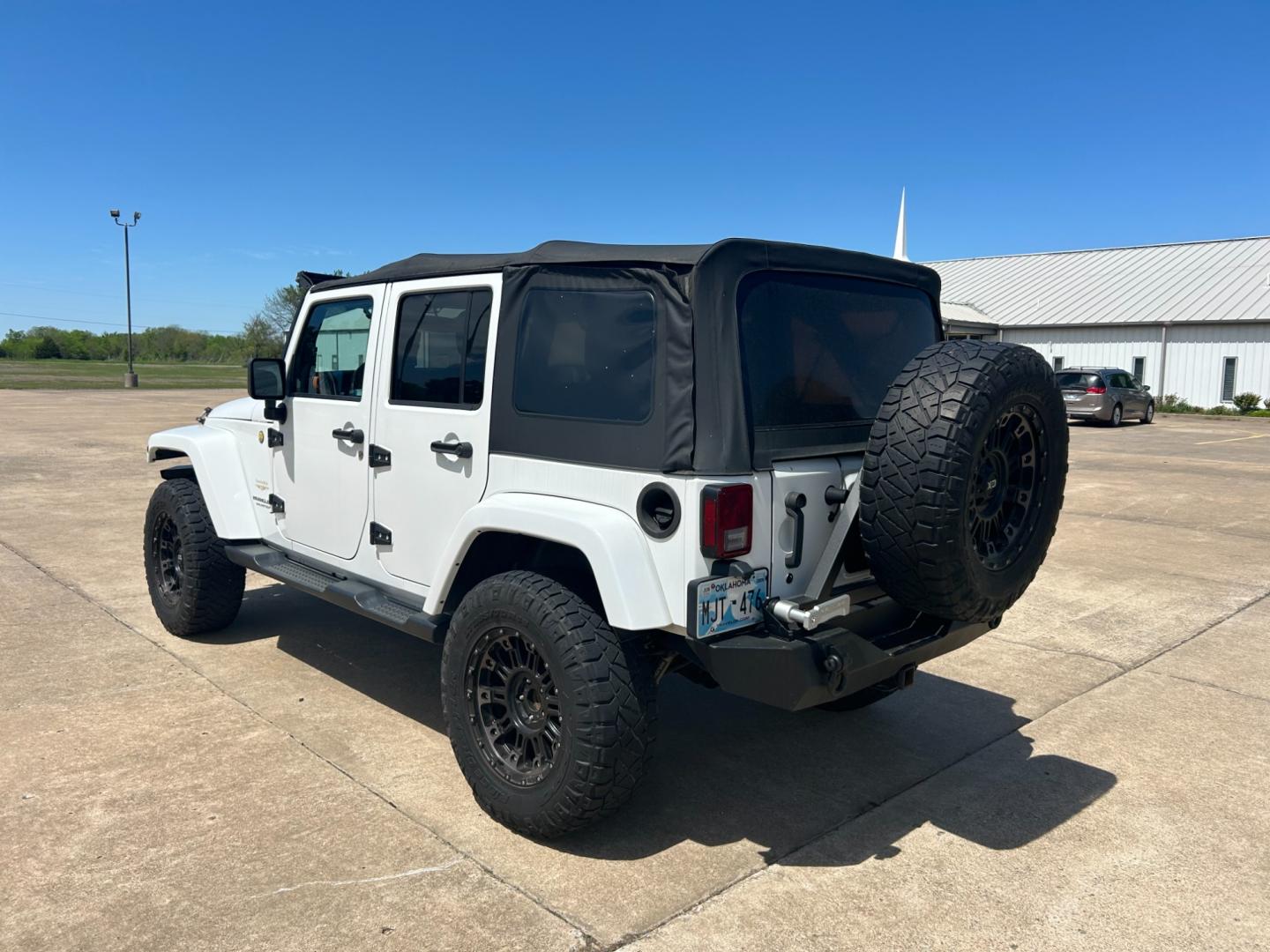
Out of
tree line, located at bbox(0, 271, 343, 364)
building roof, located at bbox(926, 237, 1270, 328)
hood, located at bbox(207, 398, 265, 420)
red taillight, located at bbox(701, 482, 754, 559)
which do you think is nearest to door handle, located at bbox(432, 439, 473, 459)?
red taillight, located at bbox(701, 482, 754, 559)

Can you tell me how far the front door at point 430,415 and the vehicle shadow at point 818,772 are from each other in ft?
3.27

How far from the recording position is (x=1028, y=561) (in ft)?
11.0

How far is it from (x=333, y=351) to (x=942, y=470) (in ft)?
10.0

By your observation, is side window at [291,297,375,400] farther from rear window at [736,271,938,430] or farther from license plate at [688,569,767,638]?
license plate at [688,569,767,638]

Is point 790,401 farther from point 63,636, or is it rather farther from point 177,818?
point 63,636

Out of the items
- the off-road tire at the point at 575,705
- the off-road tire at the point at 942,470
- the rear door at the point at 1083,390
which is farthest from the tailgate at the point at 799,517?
the rear door at the point at 1083,390

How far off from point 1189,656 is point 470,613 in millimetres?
4471

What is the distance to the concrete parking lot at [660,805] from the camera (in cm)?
286

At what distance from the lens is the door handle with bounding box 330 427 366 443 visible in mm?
4254

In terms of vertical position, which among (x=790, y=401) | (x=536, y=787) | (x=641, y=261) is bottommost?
(x=536, y=787)

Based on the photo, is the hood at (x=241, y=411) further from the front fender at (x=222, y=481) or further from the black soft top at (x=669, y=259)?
the black soft top at (x=669, y=259)

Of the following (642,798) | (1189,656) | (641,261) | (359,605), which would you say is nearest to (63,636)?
(359,605)

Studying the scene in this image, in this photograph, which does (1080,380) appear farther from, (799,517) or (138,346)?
(138,346)

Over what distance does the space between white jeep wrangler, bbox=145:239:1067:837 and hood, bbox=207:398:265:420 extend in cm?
145
